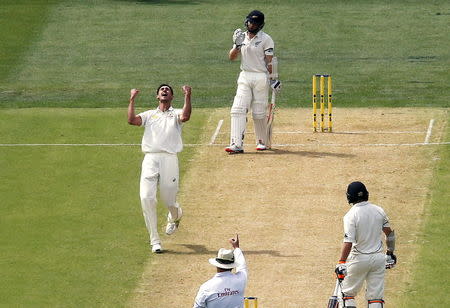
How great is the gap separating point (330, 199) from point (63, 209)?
485 centimetres

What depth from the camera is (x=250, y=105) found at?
87.8 ft

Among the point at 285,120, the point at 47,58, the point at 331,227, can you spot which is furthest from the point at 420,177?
the point at 47,58

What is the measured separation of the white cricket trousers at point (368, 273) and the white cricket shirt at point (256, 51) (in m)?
8.87

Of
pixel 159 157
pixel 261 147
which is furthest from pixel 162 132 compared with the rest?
pixel 261 147

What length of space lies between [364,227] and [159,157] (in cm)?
493

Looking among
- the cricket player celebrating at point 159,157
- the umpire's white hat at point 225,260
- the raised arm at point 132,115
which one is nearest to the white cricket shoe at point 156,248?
the cricket player celebrating at point 159,157

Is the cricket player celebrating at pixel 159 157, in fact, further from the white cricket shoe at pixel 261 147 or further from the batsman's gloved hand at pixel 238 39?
the white cricket shoe at pixel 261 147

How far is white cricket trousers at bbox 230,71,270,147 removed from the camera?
86.8 ft

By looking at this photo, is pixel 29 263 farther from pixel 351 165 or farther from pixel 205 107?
pixel 205 107

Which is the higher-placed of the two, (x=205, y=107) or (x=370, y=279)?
(x=205, y=107)

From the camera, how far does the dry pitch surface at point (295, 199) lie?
20156mm

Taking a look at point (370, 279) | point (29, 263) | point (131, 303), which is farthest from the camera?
point (29, 263)

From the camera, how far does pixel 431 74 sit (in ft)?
109

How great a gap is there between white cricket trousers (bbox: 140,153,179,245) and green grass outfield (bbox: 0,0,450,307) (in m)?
0.54
